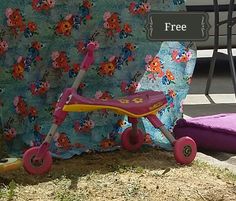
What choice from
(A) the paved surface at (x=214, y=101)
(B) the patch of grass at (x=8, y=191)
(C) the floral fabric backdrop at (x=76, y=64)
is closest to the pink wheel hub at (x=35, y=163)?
(B) the patch of grass at (x=8, y=191)

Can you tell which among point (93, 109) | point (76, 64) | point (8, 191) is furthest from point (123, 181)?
point (76, 64)

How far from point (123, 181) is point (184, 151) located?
542 millimetres

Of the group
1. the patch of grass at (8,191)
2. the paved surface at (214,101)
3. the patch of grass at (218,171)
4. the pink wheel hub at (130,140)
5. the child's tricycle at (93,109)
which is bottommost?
the paved surface at (214,101)

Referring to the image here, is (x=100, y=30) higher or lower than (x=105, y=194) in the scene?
higher

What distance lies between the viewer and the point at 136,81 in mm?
4359

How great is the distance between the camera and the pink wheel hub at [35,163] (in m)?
3.66

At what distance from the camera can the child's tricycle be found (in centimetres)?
367

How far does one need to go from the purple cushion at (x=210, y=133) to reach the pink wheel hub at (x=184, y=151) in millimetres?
466

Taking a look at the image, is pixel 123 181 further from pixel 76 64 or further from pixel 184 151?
pixel 76 64

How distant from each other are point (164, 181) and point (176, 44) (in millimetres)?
1156

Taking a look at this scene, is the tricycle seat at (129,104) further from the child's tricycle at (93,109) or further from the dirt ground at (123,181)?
the dirt ground at (123,181)

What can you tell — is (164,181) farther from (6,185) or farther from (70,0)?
(70,0)

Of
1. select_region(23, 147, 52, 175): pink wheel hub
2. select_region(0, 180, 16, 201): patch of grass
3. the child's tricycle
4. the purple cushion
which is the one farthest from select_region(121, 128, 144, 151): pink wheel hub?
select_region(0, 180, 16, 201): patch of grass

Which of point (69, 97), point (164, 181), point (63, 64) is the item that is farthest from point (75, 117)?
point (164, 181)
